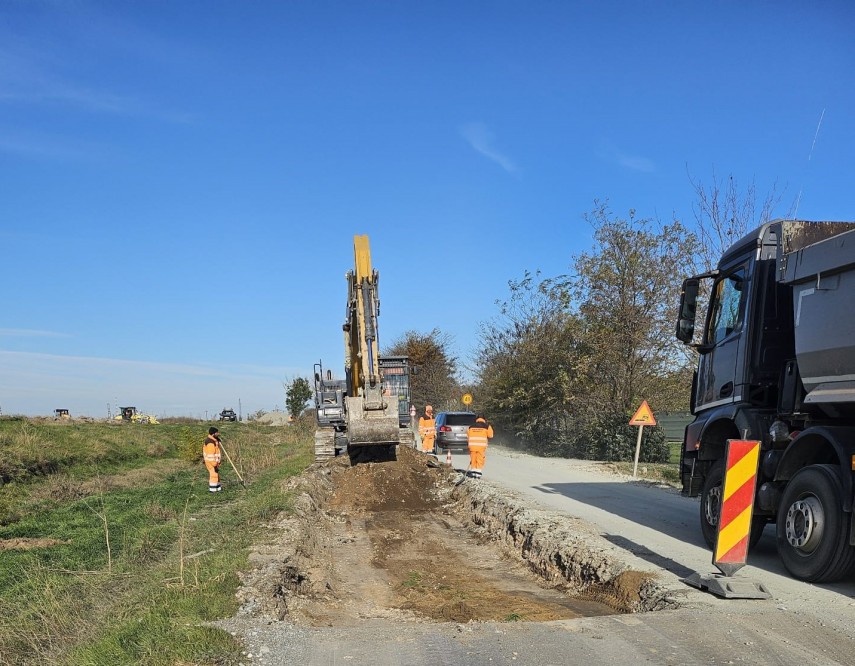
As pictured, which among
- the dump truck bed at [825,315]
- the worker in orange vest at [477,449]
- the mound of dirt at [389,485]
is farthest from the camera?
the worker in orange vest at [477,449]

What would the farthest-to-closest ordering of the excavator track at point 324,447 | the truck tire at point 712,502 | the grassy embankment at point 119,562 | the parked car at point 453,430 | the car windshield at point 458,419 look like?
the car windshield at point 458,419, the parked car at point 453,430, the excavator track at point 324,447, the truck tire at point 712,502, the grassy embankment at point 119,562

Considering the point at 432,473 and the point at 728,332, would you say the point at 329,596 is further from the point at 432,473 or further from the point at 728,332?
the point at 432,473

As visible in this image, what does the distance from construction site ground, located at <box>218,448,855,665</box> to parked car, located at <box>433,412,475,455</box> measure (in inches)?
431

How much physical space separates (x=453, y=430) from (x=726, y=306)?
17726mm

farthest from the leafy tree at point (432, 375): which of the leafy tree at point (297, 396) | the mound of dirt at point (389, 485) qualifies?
the mound of dirt at point (389, 485)

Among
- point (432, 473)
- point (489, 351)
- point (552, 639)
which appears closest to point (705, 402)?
point (552, 639)

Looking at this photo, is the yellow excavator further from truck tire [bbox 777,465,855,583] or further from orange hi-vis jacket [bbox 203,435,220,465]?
truck tire [bbox 777,465,855,583]

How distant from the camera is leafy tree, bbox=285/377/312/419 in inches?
2616

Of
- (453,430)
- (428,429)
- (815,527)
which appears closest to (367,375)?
(428,429)

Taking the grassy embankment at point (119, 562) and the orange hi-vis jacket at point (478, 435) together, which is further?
the orange hi-vis jacket at point (478, 435)

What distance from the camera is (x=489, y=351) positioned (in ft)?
135

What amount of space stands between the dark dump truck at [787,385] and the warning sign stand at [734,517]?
2.16 feet

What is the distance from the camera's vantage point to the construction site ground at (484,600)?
536cm

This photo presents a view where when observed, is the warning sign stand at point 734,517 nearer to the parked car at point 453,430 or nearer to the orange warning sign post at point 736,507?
the orange warning sign post at point 736,507
